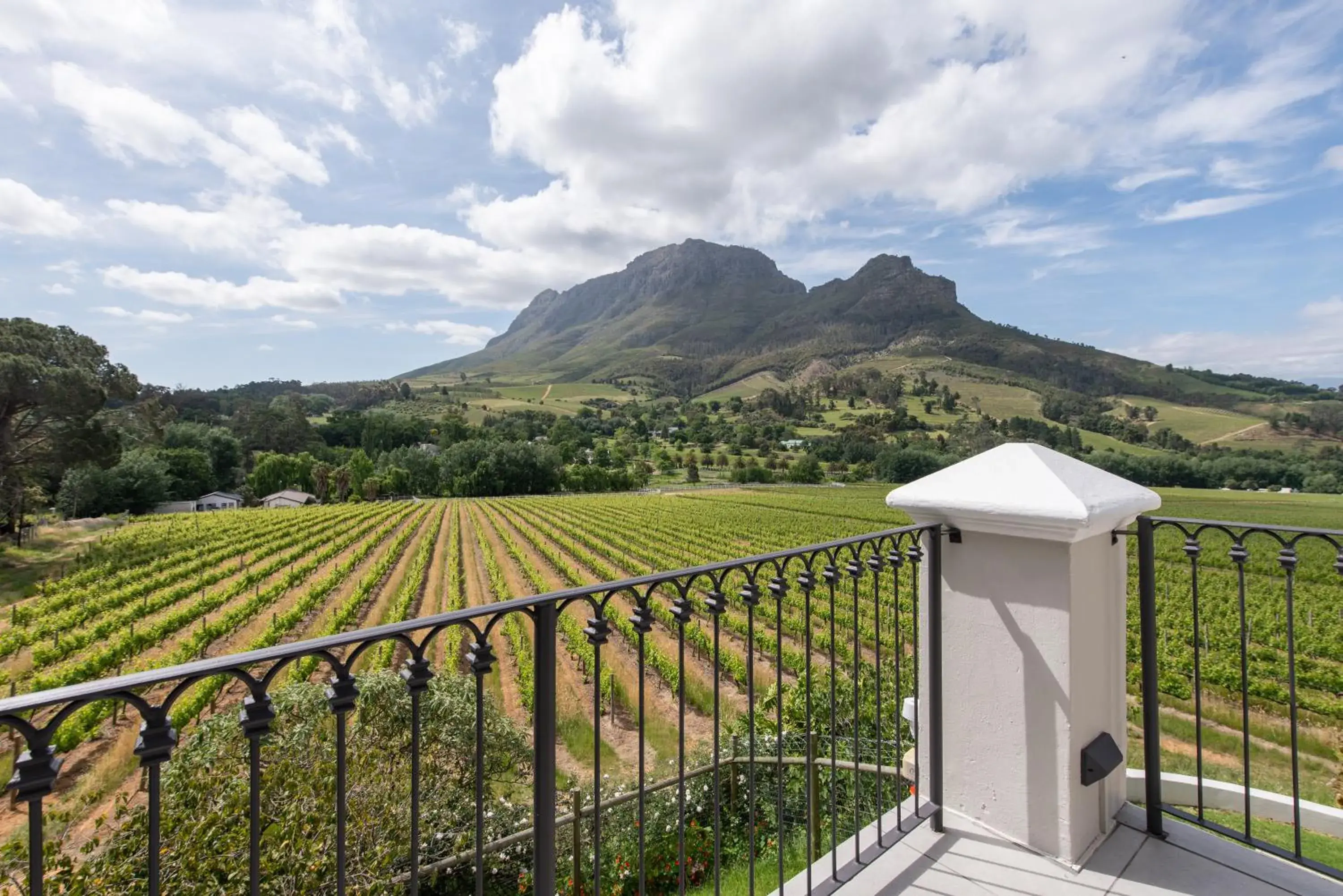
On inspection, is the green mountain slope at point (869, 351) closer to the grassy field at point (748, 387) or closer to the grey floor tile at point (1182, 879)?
the grassy field at point (748, 387)

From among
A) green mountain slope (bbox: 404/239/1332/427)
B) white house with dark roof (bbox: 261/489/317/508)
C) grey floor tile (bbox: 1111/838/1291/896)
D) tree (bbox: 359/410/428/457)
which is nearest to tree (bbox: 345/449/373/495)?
white house with dark roof (bbox: 261/489/317/508)

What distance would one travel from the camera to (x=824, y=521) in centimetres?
3834

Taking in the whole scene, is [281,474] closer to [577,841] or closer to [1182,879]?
[577,841]

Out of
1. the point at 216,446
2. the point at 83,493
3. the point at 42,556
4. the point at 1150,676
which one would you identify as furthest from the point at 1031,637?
the point at 216,446

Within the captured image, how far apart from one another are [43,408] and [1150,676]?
39201 millimetres

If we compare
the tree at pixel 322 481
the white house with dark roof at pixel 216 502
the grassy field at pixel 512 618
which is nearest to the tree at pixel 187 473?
the white house with dark roof at pixel 216 502

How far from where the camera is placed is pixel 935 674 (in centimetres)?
235

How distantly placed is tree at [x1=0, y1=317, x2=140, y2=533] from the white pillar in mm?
36912

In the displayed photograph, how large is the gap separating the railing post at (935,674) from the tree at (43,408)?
36791mm

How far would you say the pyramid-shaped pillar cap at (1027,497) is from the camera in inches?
77.0

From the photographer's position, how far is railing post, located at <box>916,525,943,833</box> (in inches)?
91.1

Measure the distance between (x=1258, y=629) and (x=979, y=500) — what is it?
21.4m

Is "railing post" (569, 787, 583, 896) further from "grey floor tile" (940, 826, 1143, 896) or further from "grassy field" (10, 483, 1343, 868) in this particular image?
"grey floor tile" (940, 826, 1143, 896)

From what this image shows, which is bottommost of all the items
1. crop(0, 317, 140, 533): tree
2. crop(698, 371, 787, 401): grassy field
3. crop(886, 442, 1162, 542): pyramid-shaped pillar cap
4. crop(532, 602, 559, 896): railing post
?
crop(532, 602, 559, 896): railing post
